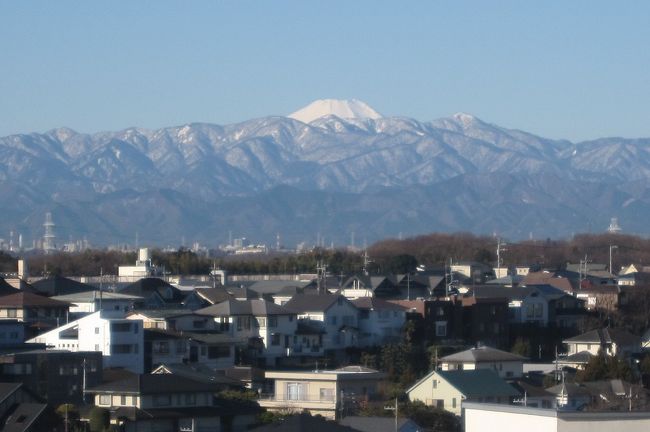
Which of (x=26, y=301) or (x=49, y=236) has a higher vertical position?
(x=49, y=236)

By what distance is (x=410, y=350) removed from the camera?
103ft

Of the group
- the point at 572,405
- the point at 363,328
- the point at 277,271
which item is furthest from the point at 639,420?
A: the point at 277,271

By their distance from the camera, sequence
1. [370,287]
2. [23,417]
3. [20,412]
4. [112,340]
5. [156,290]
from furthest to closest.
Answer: [370,287]
[156,290]
[112,340]
[20,412]
[23,417]

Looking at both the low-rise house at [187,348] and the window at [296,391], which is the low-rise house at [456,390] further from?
the low-rise house at [187,348]

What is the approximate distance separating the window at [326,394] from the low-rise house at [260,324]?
7013mm

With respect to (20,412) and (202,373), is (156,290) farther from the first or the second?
(20,412)

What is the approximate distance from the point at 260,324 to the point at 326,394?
7692 millimetres

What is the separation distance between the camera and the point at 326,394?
24.4 m

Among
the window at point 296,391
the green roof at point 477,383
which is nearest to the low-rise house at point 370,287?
the green roof at point 477,383

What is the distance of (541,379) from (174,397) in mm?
8675

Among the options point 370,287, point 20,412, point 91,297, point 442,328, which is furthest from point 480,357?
point 370,287

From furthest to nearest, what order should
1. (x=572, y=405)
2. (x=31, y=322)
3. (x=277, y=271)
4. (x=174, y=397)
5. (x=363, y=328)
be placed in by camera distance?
1. (x=277, y=271)
2. (x=363, y=328)
3. (x=31, y=322)
4. (x=572, y=405)
5. (x=174, y=397)

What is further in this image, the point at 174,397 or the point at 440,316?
the point at 440,316

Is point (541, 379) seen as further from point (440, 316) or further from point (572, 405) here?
point (440, 316)
